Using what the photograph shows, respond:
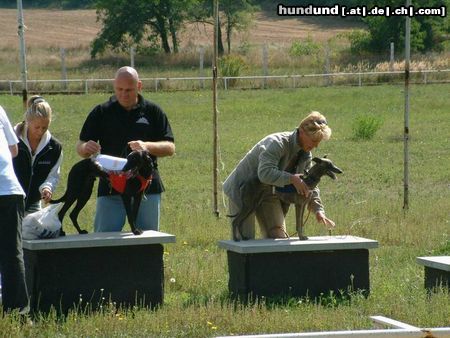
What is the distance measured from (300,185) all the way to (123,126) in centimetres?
158

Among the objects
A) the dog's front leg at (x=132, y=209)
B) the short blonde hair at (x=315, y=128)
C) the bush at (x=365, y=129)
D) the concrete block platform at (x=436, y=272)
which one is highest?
the short blonde hair at (x=315, y=128)

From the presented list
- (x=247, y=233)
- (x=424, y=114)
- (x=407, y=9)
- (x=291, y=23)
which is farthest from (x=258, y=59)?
(x=247, y=233)

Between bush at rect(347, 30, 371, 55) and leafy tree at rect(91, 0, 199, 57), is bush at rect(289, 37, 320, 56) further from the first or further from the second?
leafy tree at rect(91, 0, 199, 57)

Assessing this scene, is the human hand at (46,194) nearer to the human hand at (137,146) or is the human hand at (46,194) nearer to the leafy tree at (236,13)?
the human hand at (137,146)

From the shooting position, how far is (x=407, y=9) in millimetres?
14773

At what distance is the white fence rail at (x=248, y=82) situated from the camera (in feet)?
145

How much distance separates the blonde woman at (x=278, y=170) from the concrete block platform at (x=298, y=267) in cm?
26

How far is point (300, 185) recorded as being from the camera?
31.5 ft

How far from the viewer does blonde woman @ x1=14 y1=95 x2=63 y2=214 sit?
9.20 meters

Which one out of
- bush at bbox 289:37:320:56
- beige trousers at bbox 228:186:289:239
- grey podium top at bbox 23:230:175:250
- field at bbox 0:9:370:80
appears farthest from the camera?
bush at bbox 289:37:320:56

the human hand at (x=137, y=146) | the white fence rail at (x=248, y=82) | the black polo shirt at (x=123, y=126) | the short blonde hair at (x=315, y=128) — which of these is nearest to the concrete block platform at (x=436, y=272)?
the short blonde hair at (x=315, y=128)

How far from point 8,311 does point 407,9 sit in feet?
26.4

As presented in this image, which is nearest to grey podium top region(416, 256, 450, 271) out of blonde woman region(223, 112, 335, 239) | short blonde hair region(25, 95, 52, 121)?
blonde woman region(223, 112, 335, 239)

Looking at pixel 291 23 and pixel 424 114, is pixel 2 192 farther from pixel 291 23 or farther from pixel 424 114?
pixel 291 23
